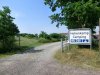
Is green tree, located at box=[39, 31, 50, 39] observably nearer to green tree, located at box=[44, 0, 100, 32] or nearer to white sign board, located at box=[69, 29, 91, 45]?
green tree, located at box=[44, 0, 100, 32]

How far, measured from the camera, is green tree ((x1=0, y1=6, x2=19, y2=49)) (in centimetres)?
3603

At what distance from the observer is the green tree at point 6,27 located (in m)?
36.0

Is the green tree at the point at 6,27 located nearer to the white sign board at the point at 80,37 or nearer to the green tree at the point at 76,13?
the green tree at the point at 76,13

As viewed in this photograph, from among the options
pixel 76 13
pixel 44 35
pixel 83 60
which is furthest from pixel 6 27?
pixel 44 35

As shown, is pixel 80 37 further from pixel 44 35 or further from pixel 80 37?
pixel 44 35

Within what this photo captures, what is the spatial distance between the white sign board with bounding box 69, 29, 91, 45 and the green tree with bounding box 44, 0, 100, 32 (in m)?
3.05

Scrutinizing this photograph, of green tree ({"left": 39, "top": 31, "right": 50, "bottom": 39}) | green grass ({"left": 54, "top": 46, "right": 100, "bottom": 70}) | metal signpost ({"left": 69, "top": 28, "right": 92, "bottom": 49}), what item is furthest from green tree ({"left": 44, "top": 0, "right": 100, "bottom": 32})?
green tree ({"left": 39, "top": 31, "right": 50, "bottom": 39})

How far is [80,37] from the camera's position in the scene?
27.6m

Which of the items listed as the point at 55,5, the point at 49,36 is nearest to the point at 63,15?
the point at 55,5

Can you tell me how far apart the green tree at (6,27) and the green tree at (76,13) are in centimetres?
492

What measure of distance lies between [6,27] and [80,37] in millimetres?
11478

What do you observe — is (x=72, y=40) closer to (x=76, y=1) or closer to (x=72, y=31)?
(x=72, y=31)

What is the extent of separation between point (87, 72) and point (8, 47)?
24.1 meters

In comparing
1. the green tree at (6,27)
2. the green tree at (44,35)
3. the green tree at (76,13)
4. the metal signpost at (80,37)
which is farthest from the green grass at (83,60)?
the green tree at (44,35)
